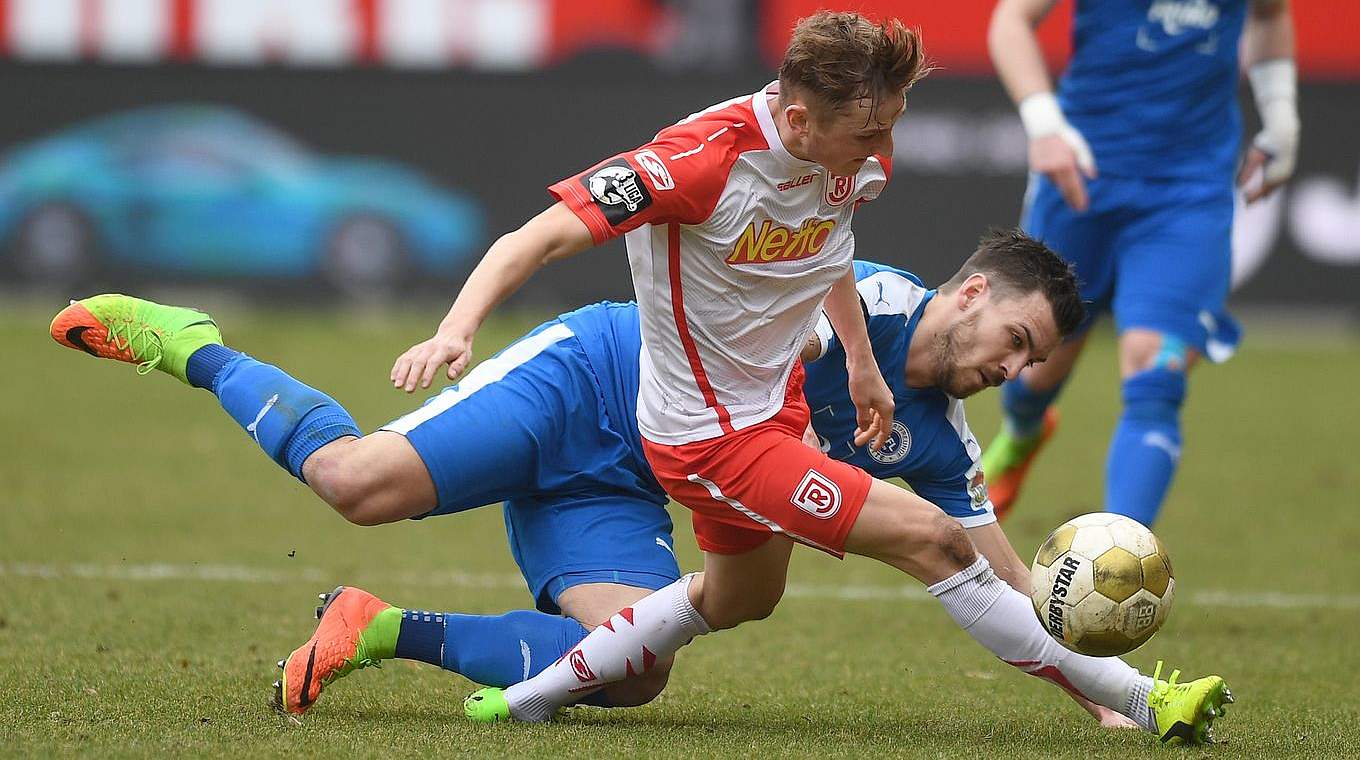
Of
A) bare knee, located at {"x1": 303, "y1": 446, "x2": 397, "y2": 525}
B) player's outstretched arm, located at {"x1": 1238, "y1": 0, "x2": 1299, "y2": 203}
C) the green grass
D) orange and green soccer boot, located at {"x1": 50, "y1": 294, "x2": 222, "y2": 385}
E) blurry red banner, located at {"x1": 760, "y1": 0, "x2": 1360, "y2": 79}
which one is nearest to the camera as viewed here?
the green grass

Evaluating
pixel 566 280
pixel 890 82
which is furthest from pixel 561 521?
pixel 566 280

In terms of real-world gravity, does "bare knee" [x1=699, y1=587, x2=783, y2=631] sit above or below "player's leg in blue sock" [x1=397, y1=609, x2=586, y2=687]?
above

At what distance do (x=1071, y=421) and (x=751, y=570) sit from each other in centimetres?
759

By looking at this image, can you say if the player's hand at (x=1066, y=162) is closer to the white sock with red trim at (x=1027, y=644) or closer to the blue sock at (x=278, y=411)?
the white sock with red trim at (x=1027, y=644)

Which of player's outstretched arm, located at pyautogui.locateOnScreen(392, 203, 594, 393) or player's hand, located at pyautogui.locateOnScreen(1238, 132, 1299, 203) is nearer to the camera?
player's outstretched arm, located at pyautogui.locateOnScreen(392, 203, 594, 393)

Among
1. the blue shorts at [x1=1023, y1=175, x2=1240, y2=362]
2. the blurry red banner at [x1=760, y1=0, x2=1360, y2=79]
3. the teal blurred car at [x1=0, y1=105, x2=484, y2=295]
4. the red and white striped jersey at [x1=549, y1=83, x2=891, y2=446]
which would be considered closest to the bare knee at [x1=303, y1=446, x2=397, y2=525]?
the red and white striped jersey at [x1=549, y1=83, x2=891, y2=446]

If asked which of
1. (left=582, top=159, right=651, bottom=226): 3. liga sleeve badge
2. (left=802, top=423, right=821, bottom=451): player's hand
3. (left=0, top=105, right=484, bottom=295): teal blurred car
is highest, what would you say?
(left=582, top=159, right=651, bottom=226): 3. liga sleeve badge

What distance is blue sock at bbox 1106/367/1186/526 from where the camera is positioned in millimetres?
5746

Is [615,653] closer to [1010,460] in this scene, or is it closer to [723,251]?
[723,251]

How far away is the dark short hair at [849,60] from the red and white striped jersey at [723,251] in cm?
17

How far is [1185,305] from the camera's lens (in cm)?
610

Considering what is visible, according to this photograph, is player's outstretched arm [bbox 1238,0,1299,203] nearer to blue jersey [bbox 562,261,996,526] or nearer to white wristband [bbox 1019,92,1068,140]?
white wristband [bbox 1019,92,1068,140]

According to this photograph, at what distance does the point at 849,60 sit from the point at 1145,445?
2432 mm

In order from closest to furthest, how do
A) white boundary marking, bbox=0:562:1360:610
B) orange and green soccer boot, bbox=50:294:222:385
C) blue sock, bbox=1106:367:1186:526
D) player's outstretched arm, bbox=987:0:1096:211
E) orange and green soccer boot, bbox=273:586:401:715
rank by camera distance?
1. orange and green soccer boot, bbox=273:586:401:715
2. orange and green soccer boot, bbox=50:294:222:385
3. blue sock, bbox=1106:367:1186:526
4. player's outstretched arm, bbox=987:0:1096:211
5. white boundary marking, bbox=0:562:1360:610
